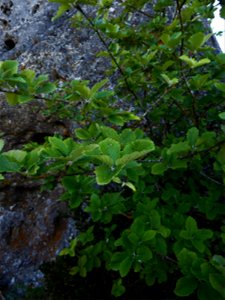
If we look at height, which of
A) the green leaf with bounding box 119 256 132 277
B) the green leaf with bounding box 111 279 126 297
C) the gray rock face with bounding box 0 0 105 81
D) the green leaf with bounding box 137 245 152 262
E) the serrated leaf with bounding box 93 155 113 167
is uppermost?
the serrated leaf with bounding box 93 155 113 167

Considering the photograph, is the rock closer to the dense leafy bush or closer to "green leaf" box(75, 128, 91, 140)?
the dense leafy bush

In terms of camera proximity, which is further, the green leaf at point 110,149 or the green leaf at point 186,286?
the green leaf at point 186,286

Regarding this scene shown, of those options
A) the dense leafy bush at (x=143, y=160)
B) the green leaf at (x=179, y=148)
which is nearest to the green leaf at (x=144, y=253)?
the dense leafy bush at (x=143, y=160)

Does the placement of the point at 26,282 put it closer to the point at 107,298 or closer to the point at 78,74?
the point at 107,298

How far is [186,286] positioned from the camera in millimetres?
1530

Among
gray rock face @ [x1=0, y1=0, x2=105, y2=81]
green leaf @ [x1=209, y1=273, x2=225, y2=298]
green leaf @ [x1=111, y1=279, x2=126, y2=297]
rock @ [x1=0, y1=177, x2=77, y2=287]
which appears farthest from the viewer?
gray rock face @ [x1=0, y1=0, x2=105, y2=81]

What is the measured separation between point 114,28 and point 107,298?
2.62m

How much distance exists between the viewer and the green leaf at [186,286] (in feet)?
4.98

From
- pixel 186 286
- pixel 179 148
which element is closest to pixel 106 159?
pixel 179 148

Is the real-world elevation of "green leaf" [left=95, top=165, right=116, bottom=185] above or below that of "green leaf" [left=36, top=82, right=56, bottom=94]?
below

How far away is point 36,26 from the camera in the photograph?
233 inches

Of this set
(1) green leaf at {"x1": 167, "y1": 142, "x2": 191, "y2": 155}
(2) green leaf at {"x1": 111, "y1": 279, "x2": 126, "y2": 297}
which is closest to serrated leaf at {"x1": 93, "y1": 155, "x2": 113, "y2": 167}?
(1) green leaf at {"x1": 167, "y1": 142, "x2": 191, "y2": 155}

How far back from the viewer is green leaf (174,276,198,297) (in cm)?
152

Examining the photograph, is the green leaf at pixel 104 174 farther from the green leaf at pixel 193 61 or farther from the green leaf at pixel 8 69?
the green leaf at pixel 193 61
